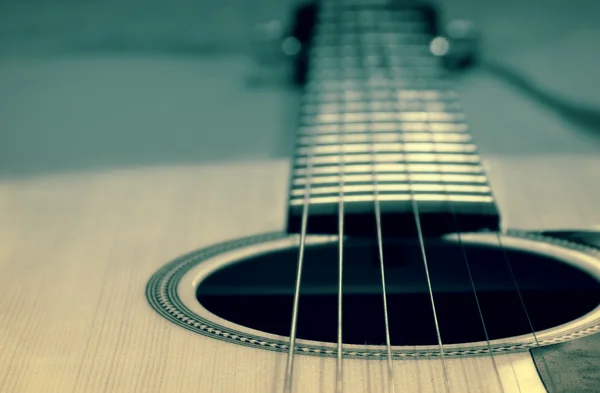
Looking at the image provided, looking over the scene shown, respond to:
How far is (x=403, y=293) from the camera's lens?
2.63 ft

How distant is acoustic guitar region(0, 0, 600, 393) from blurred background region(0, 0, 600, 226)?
6cm

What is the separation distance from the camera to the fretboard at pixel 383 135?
0.88 metres

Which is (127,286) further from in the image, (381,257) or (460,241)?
(460,241)

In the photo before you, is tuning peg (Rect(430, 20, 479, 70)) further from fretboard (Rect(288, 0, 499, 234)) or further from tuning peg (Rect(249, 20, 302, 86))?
tuning peg (Rect(249, 20, 302, 86))

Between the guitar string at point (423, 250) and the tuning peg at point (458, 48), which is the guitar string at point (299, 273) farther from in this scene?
the tuning peg at point (458, 48)

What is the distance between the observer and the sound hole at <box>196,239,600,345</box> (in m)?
0.75

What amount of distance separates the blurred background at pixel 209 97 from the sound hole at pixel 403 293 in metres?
0.14

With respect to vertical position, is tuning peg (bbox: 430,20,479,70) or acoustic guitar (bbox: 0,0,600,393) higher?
tuning peg (bbox: 430,20,479,70)

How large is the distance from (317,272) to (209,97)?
1.76 ft

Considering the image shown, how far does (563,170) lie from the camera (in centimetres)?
103

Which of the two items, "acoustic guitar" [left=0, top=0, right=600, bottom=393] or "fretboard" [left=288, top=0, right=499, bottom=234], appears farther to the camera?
"fretboard" [left=288, top=0, right=499, bottom=234]

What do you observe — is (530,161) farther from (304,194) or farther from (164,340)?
(164,340)

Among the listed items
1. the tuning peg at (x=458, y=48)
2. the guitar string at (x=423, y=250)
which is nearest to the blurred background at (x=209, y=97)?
the tuning peg at (x=458, y=48)

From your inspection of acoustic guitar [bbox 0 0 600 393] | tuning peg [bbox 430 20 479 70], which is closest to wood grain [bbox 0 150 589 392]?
acoustic guitar [bbox 0 0 600 393]
